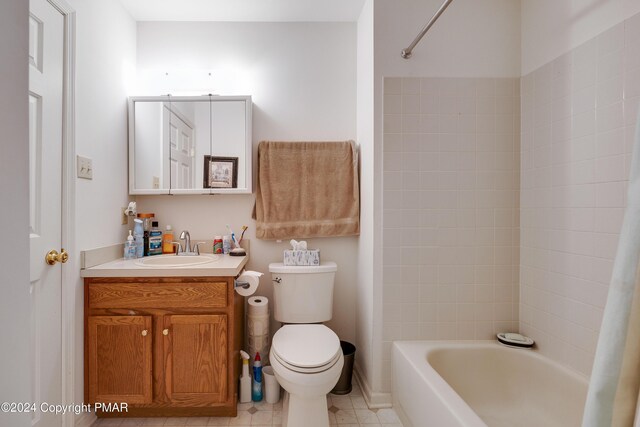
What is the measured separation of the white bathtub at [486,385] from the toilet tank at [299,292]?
1.69 feet

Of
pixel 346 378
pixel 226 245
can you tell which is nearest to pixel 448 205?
pixel 346 378

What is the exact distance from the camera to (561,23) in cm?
150

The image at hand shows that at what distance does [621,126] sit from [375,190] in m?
1.04

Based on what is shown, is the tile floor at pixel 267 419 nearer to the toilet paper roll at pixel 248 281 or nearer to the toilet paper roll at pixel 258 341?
the toilet paper roll at pixel 258 341

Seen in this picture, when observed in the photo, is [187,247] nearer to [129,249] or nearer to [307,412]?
[129,249]

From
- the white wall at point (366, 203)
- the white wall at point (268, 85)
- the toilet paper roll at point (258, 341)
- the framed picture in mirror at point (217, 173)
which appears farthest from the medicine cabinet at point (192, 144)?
the toilet paper roll at point (258, 341)

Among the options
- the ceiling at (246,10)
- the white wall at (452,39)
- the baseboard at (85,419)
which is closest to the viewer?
the baseboard at (85,419)

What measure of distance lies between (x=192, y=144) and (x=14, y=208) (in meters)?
1.75

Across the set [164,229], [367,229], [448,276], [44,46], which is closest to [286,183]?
[367,229]

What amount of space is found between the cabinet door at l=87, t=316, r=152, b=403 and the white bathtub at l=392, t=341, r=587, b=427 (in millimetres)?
1304

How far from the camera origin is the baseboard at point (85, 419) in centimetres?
152

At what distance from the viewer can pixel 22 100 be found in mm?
466

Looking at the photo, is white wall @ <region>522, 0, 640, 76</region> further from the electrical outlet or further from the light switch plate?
the electrical outlet

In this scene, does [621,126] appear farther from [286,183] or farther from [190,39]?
[190,39]
